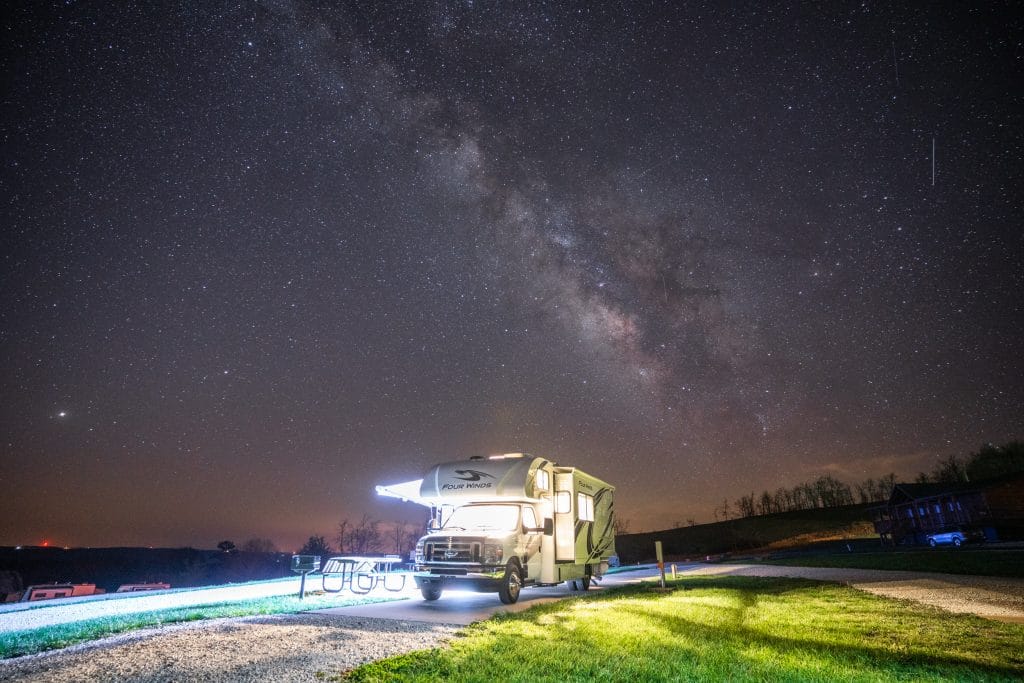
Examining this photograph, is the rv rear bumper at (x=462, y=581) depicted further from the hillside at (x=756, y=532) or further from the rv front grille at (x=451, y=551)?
the hillside at (x=756, y=532)

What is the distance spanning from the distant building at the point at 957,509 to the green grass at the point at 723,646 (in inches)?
1895

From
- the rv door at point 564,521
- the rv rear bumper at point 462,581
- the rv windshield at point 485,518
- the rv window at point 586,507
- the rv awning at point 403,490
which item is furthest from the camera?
the rv awning at point 403,490

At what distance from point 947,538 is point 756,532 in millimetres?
66824

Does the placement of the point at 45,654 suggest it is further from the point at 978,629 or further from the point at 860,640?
the point at 978,629

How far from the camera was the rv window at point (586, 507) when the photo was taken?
14.3 meters

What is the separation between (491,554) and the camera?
11.0 meters

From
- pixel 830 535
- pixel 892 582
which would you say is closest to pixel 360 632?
pixel 892 582

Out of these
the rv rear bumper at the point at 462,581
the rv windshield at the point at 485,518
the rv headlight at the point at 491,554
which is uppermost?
the rv windshield at the point at 485,518

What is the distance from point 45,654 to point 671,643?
306 inches

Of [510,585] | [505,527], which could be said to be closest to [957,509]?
[505,527]

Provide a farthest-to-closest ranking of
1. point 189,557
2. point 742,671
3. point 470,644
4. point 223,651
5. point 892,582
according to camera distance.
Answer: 1. point 189,557
2. point 892,582
3. point 470,644
4. point 223,651
5. point 742,671

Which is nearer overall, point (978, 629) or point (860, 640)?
point (860, 640)

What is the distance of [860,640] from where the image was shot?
23.6 ft

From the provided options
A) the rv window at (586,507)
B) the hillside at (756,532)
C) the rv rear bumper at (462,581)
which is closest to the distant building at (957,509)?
the hillside at (756,532)
